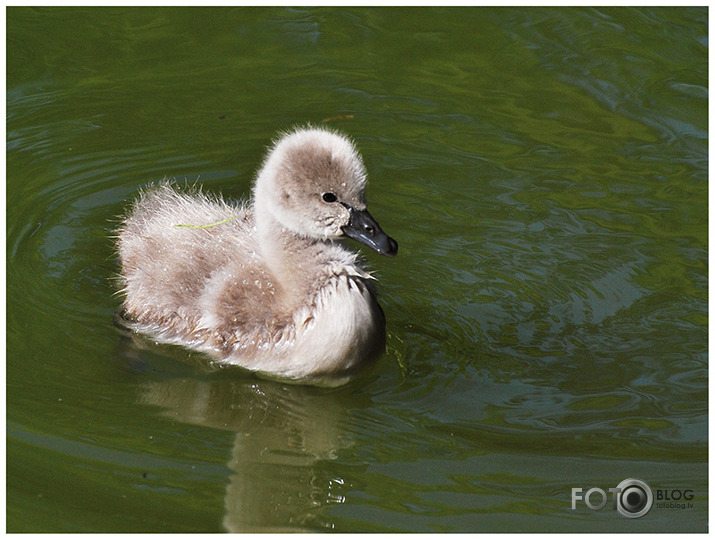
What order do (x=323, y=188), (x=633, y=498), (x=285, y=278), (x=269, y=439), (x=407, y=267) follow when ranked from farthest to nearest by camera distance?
(x=407, y=267)
(x=285, y=278)
(x=323, y=188)
(x=269, y=439)
(x=633, y=498)

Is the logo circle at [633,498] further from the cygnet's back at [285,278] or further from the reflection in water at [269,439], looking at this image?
the cygnet's back at [285,278]

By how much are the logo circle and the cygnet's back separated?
1.43 meters

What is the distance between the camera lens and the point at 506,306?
6.07 metres

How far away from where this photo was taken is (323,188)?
5309 millimetres

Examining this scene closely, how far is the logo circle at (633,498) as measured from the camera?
4.62 meters

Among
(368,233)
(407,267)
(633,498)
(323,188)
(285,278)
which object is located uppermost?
(407,267)

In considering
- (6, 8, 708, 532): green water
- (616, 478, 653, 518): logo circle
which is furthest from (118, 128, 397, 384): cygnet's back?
(616, 478, 653, 518): logo circle

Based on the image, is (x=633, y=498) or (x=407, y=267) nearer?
(x=633, y=498)

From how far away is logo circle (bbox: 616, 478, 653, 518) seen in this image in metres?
4.62

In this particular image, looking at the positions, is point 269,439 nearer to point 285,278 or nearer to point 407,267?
point 285,278

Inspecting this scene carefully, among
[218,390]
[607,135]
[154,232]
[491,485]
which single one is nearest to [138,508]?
[218,390]

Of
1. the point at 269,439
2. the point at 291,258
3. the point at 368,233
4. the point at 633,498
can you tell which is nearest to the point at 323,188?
the point at 368,233

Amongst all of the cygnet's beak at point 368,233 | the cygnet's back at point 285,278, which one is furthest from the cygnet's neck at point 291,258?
the cygnet's beak at point 368,233

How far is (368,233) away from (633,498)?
1709mm
